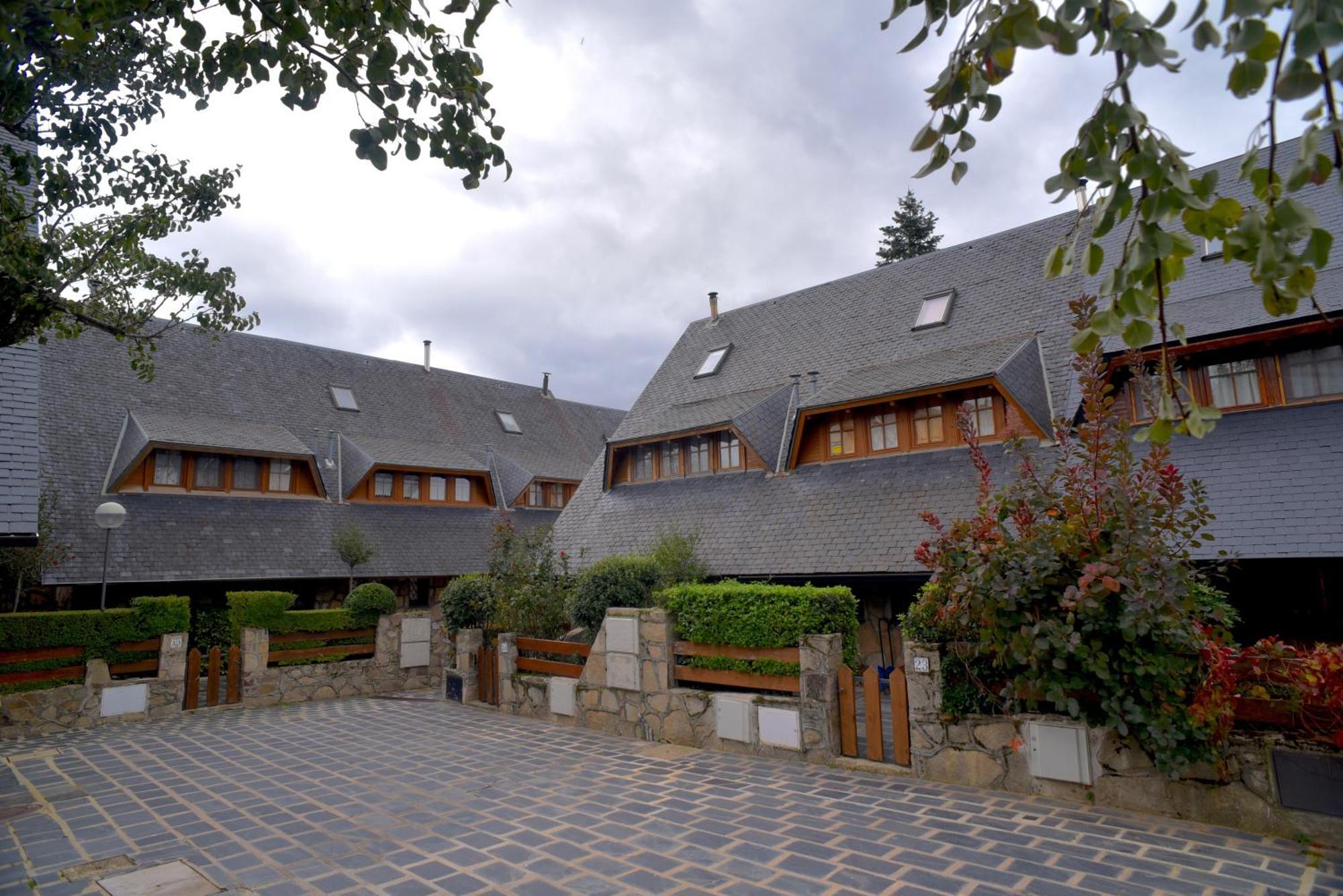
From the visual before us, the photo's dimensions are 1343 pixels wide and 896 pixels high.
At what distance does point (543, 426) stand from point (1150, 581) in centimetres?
2391

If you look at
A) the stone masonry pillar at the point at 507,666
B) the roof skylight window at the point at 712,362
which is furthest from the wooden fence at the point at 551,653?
the roof skylight window at the point at 712,362

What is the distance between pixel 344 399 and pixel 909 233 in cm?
2423

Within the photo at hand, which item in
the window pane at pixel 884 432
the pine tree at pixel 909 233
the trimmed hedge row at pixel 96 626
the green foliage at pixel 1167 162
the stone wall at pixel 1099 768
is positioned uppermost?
the pine tree at pixel 909 233

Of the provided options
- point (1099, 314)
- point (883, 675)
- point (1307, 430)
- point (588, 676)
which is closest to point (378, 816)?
point (588, 676)

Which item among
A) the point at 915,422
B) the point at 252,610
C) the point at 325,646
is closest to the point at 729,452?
the point at 915,422

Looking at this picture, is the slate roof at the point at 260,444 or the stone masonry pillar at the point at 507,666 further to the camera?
the slate roof at the point at 260,444

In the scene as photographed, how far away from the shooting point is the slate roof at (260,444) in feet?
52.3

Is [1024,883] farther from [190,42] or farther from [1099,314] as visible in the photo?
[190,42]

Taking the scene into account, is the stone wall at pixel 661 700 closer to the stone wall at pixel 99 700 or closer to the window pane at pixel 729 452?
the stone wall at pixel 99 700

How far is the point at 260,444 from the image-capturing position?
1850cm

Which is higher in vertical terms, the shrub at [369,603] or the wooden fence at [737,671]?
the shrub at [369,603]

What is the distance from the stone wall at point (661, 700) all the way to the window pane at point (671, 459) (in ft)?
21.5

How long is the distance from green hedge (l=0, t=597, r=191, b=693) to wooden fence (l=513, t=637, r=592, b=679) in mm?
6010

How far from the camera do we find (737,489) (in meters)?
15.6
